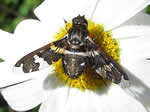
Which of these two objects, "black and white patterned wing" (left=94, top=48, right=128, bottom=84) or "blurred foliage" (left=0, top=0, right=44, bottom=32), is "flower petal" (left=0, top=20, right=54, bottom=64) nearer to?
"blurred foliage" (left=0, top=0, right=44, bottom=32)

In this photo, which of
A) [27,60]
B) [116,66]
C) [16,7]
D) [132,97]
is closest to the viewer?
[116,66]

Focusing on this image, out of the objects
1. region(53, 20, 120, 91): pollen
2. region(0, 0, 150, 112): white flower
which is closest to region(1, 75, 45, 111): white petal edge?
region(0, 0, 150, 112): white flower

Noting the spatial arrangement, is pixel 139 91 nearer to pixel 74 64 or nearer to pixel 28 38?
pixel 74 64

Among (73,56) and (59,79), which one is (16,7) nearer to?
(59,79)

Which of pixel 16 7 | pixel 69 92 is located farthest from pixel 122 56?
pixel 16 7

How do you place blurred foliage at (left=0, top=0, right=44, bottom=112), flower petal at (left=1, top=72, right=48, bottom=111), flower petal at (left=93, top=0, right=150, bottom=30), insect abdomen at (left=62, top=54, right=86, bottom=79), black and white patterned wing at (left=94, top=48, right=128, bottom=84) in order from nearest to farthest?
black and white patterned wing at (left=94, top=48, right=128, bottom=84) → insect abdomen at (left=62, top=54, right=86, bottom=79) → flower petal at (left=93, top=0, right=150, bottom=30) → flower petal at (left=1, top=72, right=48, bottom=111) → blurred foliage at (left=0, top=0, right=44, bottom=112)

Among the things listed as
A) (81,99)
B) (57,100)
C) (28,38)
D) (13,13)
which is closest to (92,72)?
(81,99)
